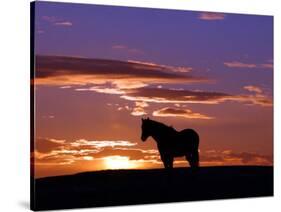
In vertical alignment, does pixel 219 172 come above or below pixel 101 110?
below

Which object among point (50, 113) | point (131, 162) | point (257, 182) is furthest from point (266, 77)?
point (50, 113)

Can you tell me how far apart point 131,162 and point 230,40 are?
217 centimetres

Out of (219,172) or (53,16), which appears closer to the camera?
(53,16)

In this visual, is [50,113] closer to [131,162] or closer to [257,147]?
[131,162]

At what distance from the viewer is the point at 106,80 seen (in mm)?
10977

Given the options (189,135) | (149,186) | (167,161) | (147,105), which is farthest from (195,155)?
(147,105)

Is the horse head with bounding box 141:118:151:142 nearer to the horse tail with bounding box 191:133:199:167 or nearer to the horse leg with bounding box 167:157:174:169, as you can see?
the horse leg with bounding box 167:157:174:169

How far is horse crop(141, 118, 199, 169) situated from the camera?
11312 mm

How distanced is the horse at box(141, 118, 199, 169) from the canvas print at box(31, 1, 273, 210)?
0.04ft

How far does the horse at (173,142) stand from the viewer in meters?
11.3

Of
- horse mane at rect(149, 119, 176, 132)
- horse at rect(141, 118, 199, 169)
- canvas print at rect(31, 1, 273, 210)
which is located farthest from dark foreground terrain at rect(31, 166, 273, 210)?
horse mane at rect(149, 119, 176, 132)

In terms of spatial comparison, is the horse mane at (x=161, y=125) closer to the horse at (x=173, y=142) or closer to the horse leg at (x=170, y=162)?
the horse at (x=173, y=142)

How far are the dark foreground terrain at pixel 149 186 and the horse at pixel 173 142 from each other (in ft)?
0.51

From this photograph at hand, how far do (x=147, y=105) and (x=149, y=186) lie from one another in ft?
3.38
